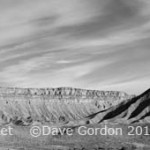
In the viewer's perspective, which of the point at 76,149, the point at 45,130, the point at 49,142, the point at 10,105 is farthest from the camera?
the point at 10,105

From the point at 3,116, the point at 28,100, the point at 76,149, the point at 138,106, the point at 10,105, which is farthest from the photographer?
the point at 28,100

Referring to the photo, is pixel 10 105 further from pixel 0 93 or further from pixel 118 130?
pixel 118 130

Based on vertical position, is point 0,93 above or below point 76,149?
above

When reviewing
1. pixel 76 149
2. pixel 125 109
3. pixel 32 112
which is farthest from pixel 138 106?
pixel 32 112

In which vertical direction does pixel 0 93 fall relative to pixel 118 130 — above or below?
above

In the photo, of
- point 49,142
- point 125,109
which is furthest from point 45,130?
point 125,109

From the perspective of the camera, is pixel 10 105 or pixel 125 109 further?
pixel 10 105

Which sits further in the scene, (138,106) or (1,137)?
(138,106)

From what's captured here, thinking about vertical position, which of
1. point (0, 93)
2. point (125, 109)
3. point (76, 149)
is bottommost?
point (76, 149)

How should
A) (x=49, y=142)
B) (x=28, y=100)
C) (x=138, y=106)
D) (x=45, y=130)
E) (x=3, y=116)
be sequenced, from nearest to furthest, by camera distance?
(x=49, y=142)
(x=45, y=130)
(x=138, y=106)
(x=3, y=116)
(x=28, y=100)

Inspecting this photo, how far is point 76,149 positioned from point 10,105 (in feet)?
395

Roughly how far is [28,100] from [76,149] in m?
131

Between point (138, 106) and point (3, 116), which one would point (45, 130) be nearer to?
point (138, 106)

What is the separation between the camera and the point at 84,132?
84000 millimetres
